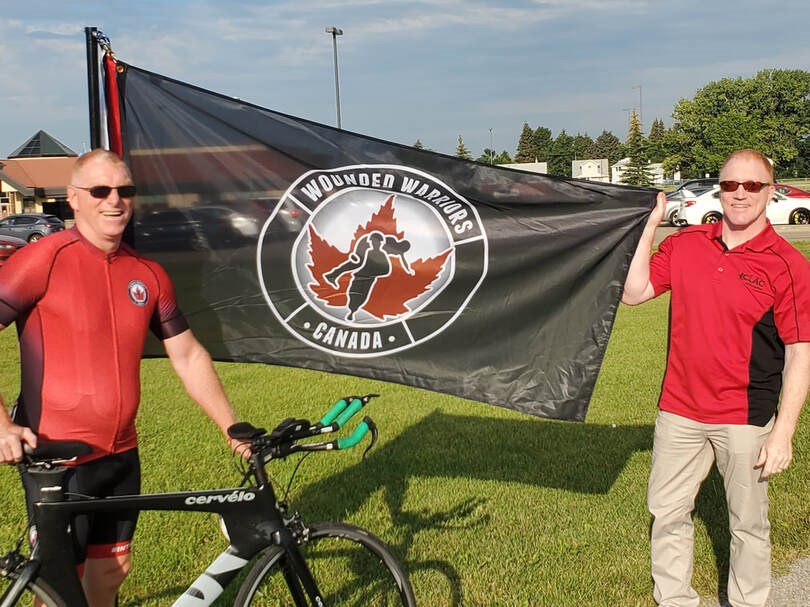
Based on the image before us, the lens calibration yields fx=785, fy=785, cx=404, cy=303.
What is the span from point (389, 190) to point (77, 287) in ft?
6.22

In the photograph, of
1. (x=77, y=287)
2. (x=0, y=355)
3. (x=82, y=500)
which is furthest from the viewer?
(x=0, y=355)

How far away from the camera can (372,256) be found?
4.39 metres

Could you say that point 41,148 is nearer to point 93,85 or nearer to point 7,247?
point 7,247

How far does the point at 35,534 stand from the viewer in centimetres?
286

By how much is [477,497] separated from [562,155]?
17144 cm

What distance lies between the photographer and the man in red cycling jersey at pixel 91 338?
295 centimetres

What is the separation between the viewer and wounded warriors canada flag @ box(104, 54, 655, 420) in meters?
4.37

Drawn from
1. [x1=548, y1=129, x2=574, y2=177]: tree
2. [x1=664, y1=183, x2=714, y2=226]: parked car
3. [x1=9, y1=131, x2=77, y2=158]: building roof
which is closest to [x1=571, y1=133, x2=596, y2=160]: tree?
[x1=548, y1=129, x2=574, y2=177]: tree

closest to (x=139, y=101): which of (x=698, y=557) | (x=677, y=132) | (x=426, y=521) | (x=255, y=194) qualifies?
(x=255, y=194)

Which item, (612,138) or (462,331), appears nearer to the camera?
(462,331)

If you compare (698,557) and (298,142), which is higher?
(298,142)

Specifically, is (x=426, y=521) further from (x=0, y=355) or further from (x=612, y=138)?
(x=612, y=138)

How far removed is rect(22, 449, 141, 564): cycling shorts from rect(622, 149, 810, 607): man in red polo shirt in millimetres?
2527

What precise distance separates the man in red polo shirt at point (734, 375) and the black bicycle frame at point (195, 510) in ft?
6.46
